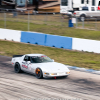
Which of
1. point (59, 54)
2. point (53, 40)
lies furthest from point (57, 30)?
point (59, 54)

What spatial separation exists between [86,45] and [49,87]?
31.7 feet

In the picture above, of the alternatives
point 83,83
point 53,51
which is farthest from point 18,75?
point 53,51

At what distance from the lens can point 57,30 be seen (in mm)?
28266

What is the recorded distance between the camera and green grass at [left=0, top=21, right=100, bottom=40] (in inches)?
1005

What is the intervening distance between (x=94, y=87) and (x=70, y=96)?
1712mm

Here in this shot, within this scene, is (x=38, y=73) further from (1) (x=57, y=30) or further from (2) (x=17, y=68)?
(1) (x=57, y=30)

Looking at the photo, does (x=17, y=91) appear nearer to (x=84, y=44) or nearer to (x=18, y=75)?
(x=18, y=75)

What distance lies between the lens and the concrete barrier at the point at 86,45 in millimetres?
18498

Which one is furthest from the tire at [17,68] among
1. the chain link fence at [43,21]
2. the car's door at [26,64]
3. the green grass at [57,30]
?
the chain link fence at [43,21]

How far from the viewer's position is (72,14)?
34.0 m

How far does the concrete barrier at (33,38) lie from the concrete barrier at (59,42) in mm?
660

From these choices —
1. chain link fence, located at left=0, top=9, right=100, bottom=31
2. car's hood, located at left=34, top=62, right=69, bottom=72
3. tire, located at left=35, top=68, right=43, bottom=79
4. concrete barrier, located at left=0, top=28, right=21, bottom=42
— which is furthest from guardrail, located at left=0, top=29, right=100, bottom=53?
tire, located at left=35, top=68, right=43, bottom=79

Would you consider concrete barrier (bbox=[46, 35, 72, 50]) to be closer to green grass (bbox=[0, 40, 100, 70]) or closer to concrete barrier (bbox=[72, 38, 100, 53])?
concrete barrier (bbox=[72, 38, 100, 53])

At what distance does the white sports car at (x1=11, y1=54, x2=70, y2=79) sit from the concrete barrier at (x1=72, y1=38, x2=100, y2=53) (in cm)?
720
